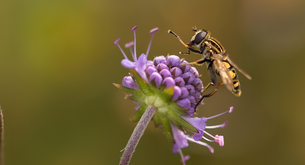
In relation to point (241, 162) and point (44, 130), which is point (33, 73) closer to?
point (44, 130)

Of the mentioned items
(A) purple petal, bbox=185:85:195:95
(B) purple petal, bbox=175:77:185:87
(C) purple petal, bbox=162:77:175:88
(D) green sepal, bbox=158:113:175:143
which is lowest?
(D) green sepal, bbox=158:113:175:143

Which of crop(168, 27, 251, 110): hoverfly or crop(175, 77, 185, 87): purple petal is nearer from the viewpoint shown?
crop(175, 77, 185, 87): purple petal

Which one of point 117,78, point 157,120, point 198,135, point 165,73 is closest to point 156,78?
point 165,73

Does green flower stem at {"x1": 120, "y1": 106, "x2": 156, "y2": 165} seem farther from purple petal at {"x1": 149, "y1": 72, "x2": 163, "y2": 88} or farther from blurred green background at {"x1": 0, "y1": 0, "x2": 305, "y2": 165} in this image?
blurred green background at {"x1": 0, "y1": 0, "x2": 305, "y2": 165}

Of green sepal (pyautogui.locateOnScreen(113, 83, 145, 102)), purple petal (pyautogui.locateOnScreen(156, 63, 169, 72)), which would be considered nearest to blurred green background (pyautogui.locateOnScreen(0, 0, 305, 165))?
green sepal (pyautogui.locateOnScreen(113, 83, 145, 102))

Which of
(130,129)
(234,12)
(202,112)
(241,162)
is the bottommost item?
(241,162)

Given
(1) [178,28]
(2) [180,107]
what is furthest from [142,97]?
(1) [178,28]

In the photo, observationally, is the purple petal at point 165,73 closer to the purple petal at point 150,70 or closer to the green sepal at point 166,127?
the purple petal at point 150,70
